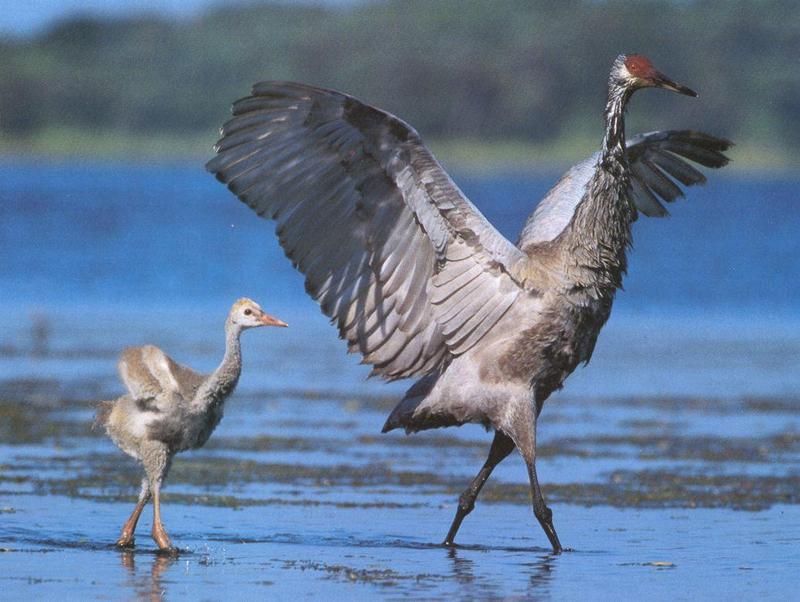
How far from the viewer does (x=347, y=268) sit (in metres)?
10.7

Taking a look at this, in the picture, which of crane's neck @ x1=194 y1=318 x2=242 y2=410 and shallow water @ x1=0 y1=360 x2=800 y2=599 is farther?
crane's neck @ x1=194 y1=318 x2=242 y2=410

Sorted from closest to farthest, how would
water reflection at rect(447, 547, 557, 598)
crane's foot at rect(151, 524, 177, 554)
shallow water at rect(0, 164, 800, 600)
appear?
water reflection at rect(447, 547, 557, 598), shallow water at rect(0, 164, 800, 600), crane's foot at rect(151, 524, 177, 554)

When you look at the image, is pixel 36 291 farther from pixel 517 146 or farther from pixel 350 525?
pixel 517 146

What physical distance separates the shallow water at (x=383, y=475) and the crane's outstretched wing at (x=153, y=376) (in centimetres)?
78

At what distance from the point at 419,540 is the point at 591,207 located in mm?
2069

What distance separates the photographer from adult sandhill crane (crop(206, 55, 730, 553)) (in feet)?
33.1

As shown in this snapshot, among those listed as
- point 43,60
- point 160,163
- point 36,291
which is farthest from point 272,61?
point 36,291

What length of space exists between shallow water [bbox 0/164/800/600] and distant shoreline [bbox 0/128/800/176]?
266ft

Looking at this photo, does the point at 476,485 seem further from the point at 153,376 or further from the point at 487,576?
the point at 153,376

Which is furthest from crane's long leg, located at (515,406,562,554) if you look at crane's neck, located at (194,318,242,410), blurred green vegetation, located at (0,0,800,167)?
blurred green vegetation, located at (0,0,800,167)

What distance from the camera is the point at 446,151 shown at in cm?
11356

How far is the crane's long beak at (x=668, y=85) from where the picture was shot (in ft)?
33.9

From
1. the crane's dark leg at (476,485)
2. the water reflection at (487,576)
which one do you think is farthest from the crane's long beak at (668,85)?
the water reflection at (487,576)

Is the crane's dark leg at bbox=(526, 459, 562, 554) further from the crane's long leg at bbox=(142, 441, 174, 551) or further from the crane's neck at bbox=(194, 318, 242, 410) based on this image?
the crane's long leg at bbox=(142, 441, 174, 551)
